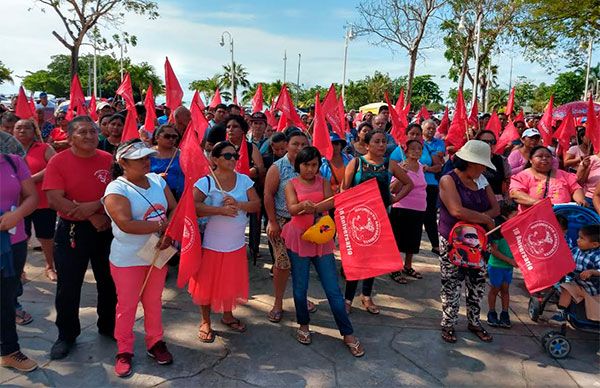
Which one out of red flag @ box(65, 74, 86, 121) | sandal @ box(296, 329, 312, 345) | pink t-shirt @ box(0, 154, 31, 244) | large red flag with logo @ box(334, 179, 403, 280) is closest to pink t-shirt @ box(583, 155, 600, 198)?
large red flag with logo @ box(334, 179, 403, 280)

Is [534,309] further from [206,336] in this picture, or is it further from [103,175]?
[103,175]

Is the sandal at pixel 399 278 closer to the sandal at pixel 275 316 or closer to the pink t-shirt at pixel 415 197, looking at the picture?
the pink t-shirt at pixel 415 197

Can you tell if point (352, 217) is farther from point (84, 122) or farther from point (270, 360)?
point (84, 122)

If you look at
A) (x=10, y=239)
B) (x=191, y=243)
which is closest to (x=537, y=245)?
(x=191, y=243)

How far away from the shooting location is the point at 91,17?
62.1 ft

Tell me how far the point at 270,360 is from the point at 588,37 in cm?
1612

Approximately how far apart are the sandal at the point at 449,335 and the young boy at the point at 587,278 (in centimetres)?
99

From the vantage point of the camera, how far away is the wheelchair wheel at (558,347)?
3.71 meters

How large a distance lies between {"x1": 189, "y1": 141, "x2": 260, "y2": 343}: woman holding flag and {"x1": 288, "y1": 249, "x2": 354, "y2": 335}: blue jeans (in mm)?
468

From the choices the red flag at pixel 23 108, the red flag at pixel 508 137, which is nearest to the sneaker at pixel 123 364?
the red flag at pixel 23 108

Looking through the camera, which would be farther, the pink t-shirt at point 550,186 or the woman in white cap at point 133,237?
the pink t-shirt at point 550,186

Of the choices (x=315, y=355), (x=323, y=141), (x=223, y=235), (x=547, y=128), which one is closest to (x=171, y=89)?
(x=323, y=141)

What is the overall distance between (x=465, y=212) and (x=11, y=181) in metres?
3.46

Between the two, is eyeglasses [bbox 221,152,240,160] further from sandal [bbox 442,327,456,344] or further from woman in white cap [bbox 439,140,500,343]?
sandal [bbox 442,327,456,344]
